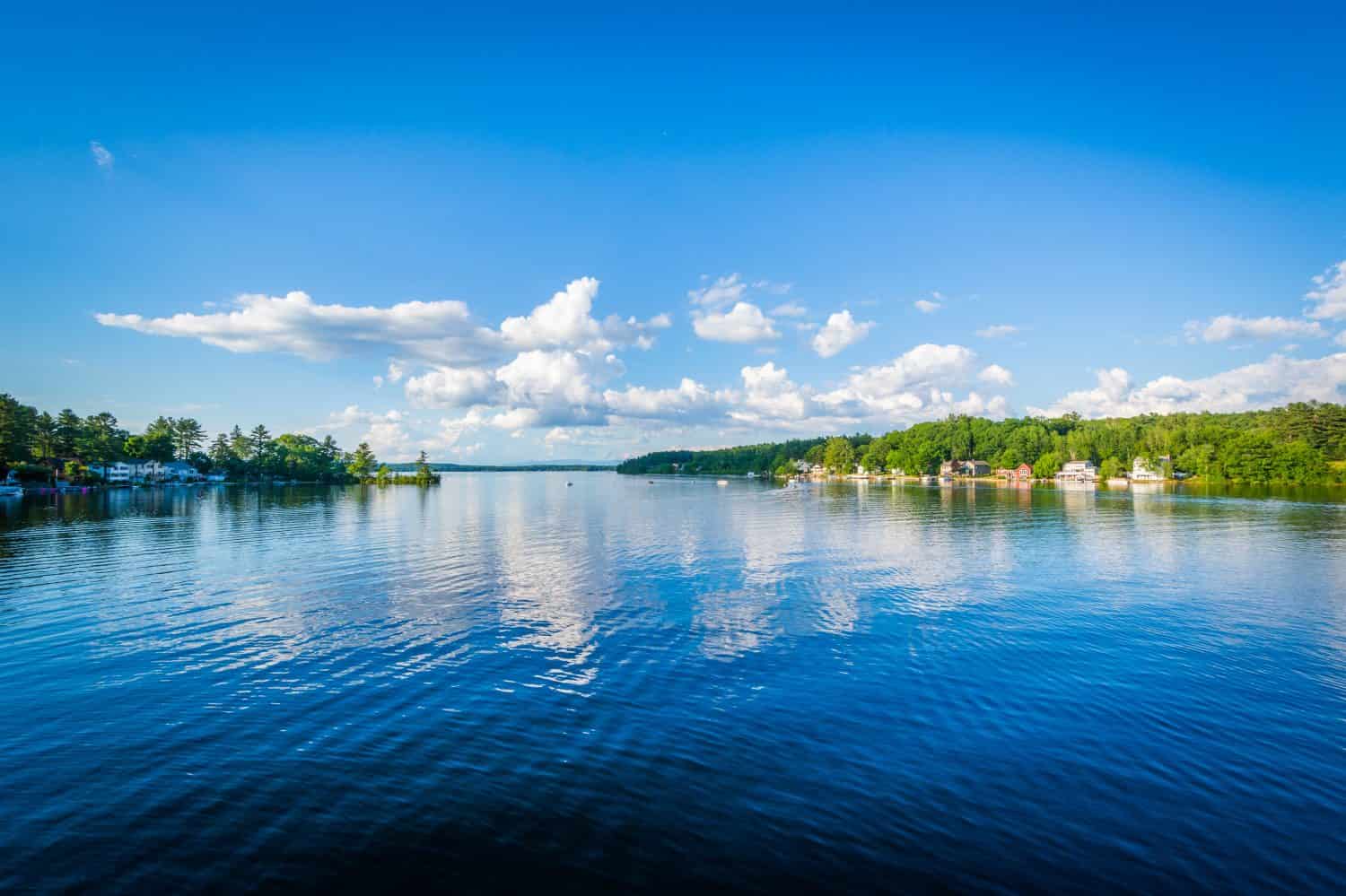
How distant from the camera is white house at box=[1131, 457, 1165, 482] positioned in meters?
176

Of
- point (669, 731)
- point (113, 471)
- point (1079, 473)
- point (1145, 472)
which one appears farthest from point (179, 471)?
point (1145, 472)

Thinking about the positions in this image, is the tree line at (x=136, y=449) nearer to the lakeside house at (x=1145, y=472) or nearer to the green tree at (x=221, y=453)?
the green tree at (x=221, y=453)

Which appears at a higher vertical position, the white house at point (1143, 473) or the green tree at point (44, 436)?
the green tree at point (44, 436)

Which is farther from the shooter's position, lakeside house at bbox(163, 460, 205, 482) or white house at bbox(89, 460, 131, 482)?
lakeside house at bbox(163, 460, 205, 482)

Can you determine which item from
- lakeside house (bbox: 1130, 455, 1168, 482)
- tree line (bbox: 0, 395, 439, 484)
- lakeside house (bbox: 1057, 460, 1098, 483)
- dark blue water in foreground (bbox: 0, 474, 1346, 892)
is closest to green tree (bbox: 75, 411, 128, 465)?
tree line (bbox: 0, 395, 439, 484)

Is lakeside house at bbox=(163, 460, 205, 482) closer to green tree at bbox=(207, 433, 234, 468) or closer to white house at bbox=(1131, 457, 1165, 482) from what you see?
green tree at bbox=(207, 433, 234, 468)

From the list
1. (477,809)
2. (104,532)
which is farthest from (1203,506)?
(104,532)

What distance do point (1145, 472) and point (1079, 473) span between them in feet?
54.6

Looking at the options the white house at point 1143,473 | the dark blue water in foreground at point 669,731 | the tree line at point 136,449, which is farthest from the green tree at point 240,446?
the white house at point 1143,473

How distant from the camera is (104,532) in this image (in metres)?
51.8

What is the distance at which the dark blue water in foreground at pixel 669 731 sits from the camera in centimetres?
966

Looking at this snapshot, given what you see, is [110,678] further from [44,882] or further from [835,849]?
[835,849]

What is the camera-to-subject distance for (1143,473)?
588 feet

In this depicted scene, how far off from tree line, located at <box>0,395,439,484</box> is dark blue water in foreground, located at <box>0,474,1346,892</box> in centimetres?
13228
